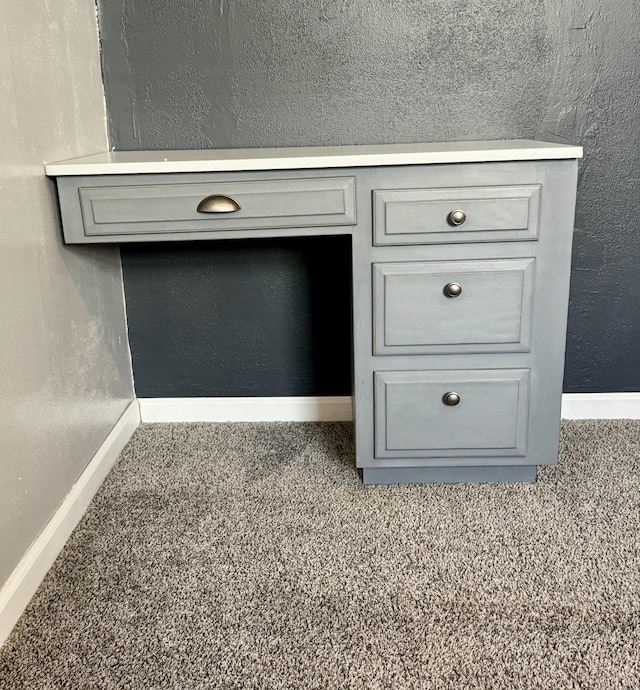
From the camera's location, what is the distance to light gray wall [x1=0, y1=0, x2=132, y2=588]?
4.73 ft

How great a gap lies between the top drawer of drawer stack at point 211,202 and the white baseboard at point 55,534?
25.2 inches

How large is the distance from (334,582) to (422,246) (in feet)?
2.67

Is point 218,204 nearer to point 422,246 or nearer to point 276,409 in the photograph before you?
point 422,246

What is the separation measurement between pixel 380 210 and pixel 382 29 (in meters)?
0.66

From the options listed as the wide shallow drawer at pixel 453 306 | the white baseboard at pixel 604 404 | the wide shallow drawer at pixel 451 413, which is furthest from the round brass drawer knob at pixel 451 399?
the white baseboard at pixel 604 404

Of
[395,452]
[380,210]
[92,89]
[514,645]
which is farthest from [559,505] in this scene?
[92,89]

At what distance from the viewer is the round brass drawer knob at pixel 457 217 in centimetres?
170

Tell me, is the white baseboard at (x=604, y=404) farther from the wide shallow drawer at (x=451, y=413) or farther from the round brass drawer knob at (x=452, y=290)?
the round brass drawer knob at (x=452, y=290)

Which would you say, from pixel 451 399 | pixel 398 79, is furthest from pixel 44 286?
pixel 398 79

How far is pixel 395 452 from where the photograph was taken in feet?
6.12

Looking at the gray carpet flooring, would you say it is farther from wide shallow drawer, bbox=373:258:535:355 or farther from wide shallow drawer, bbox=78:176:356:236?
wide shallow drawer, bbox=78:176:356:236

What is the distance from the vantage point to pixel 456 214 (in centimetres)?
170

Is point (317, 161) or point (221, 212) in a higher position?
point (317, 161)

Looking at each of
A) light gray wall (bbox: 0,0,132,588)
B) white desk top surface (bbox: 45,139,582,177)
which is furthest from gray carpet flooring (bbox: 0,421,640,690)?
white desk top surface (bbox: 45,139,582,177)
